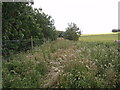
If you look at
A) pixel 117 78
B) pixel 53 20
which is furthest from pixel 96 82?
pixel 53 20

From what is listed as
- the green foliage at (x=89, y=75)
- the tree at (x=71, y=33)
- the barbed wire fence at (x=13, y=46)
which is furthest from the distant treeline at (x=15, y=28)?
the tree at (x=71, y=33)

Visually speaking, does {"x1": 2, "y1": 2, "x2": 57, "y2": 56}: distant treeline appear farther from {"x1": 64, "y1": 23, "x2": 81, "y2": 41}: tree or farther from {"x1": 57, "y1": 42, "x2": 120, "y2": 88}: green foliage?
{"x1": 64, "y1": 23, "x2": 81, "y2": 41}: tree

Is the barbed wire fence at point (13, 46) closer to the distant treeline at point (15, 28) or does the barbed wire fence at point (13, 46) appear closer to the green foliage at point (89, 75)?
the distant treeline at point (15, 28)

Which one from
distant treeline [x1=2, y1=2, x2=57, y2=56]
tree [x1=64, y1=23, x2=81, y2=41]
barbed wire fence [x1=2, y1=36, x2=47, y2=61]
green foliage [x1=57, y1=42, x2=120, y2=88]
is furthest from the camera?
tree [x1=64, y1=23, x2=81, y2=41]

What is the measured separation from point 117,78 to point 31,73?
245cm

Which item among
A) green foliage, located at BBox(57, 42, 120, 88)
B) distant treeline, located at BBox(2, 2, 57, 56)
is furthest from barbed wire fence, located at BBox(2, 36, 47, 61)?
green foliage, located at BBox(57, 42, 120, 88)

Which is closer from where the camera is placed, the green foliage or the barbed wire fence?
the green foliage

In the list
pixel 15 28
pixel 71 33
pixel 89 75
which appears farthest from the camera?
pixel 71 33

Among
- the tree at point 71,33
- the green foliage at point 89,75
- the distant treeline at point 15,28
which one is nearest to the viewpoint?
the green foliage at point 89,75

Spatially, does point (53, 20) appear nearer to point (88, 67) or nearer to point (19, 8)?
point (19, 8)

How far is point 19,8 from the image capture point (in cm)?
764

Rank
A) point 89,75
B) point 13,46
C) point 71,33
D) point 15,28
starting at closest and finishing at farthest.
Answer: point 89,75, point 13,46, point 15,28, point 71,33

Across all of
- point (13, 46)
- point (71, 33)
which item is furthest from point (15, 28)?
point (71, 33)

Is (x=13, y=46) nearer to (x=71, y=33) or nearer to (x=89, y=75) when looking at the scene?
(x=89, y=75)
